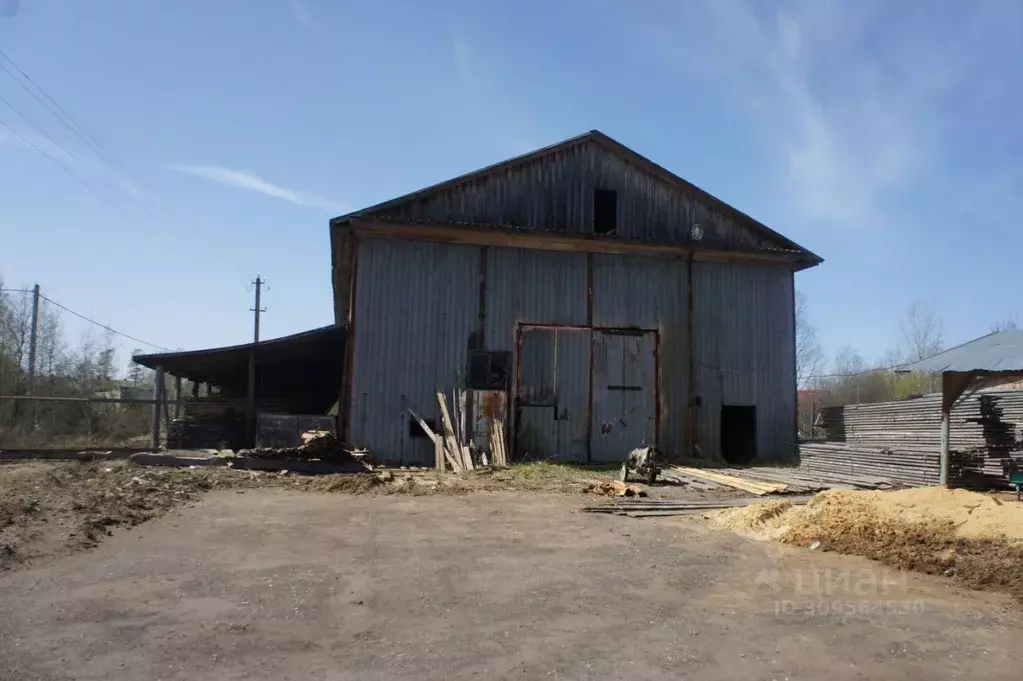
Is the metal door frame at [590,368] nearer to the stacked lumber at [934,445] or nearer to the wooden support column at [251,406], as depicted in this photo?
the stacked lumber at [934,445]

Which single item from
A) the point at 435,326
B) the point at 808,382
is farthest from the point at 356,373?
the point at 808,382

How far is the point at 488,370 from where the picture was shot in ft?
61.1

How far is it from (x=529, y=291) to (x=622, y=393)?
3835mm

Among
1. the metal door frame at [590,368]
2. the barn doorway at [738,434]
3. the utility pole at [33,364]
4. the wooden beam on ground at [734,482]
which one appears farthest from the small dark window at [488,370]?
the utility pole at [33,364]

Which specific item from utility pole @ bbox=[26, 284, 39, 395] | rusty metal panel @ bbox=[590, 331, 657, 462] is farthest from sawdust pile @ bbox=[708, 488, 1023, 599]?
utility pole @ bbox=[26, 284, 39, 395]

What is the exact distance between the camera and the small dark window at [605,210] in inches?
796

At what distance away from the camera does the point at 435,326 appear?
60.8 ft

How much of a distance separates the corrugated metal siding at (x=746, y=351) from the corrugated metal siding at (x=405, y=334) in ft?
22.6

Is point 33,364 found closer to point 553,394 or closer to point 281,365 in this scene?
point 281,365

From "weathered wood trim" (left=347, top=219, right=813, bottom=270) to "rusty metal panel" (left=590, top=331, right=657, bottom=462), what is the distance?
241cm

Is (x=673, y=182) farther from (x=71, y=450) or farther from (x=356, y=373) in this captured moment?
(x=71, y=450)

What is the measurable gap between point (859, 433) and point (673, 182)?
857cm

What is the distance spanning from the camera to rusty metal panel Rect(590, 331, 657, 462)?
1927 cm

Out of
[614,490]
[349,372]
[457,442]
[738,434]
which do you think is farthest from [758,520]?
[738,434]
